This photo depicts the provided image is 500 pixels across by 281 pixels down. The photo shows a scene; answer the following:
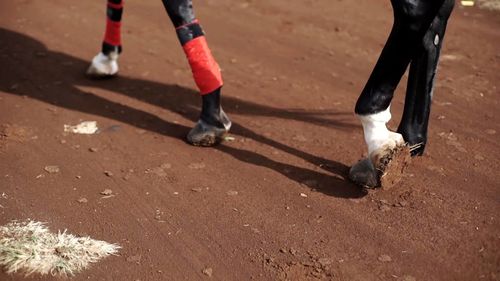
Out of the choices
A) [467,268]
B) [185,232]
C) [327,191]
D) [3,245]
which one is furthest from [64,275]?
[467,268]

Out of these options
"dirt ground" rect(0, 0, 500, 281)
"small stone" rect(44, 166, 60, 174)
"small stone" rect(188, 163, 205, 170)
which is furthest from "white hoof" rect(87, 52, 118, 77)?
"small stone" rect(188, 163, 205, 170)

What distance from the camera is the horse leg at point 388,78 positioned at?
109 inches

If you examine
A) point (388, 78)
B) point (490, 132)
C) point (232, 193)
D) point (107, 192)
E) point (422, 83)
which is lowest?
point (107, 192)

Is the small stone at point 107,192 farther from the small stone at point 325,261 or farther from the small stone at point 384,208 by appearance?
the small stone at point 384,208

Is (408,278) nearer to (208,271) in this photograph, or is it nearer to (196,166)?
(208,271)

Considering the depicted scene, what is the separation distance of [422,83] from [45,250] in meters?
2.07

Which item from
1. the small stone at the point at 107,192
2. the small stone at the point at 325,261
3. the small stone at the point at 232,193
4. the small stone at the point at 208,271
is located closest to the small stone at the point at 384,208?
the small stone at the point at 325,261

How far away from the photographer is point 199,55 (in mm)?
3572

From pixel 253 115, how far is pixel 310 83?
0.72 m

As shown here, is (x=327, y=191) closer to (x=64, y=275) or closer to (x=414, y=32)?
(x=414, y=32)

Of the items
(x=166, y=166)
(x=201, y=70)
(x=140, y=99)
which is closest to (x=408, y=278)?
(x=166, y=166)

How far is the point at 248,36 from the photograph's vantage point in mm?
5621

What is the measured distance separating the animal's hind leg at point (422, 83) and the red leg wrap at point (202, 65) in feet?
3.69

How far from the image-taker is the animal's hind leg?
3.17 meters
